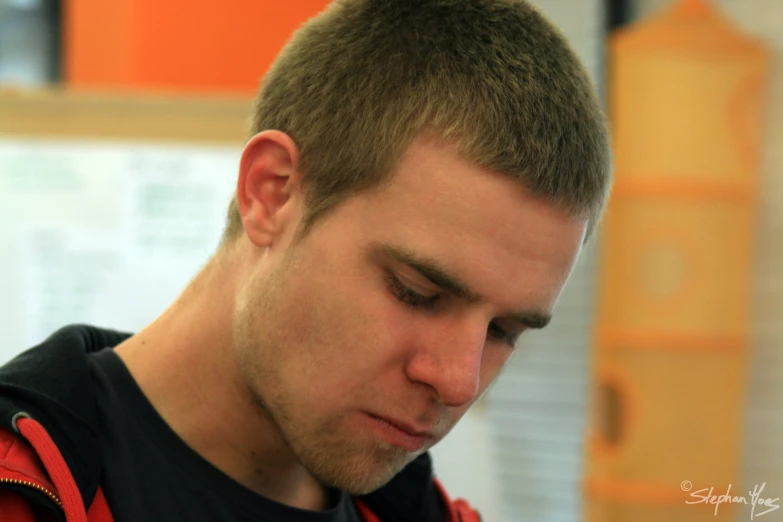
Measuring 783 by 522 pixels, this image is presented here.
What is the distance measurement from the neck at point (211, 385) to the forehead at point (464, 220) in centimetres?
22

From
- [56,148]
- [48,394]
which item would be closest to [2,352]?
[56,148]

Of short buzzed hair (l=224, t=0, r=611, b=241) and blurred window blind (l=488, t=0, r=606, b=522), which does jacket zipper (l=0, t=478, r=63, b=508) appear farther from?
blurred window blind (l=488, t=0, r=606, b=522)

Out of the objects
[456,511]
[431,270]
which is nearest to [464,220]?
[431,270]

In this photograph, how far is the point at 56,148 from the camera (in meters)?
2.31

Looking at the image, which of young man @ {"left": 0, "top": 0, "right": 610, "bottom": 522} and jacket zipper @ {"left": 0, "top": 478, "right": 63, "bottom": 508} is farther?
young man @ {"left": 0, "top": 0, "right": 610, "bottom": 522}

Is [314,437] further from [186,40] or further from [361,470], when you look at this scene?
[186,40]

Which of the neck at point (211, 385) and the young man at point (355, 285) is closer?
the young man at point (355, 285)

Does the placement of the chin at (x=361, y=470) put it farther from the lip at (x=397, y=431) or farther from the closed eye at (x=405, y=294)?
the closed eye at (x=405, y=294)

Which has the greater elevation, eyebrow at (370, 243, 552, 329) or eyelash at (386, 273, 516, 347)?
eyebrow at (370, 243, 552, 329)

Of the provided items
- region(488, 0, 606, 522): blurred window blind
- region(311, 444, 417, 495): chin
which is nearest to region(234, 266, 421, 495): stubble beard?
region(311, 444, 417, 495): chin

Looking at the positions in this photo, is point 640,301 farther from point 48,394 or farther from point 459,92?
point 48,394

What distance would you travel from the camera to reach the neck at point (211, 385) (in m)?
1.10

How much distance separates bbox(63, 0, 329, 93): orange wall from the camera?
9.16ft

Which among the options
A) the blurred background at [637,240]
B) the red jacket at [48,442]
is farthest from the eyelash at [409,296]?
the blurred background at [637,240]
